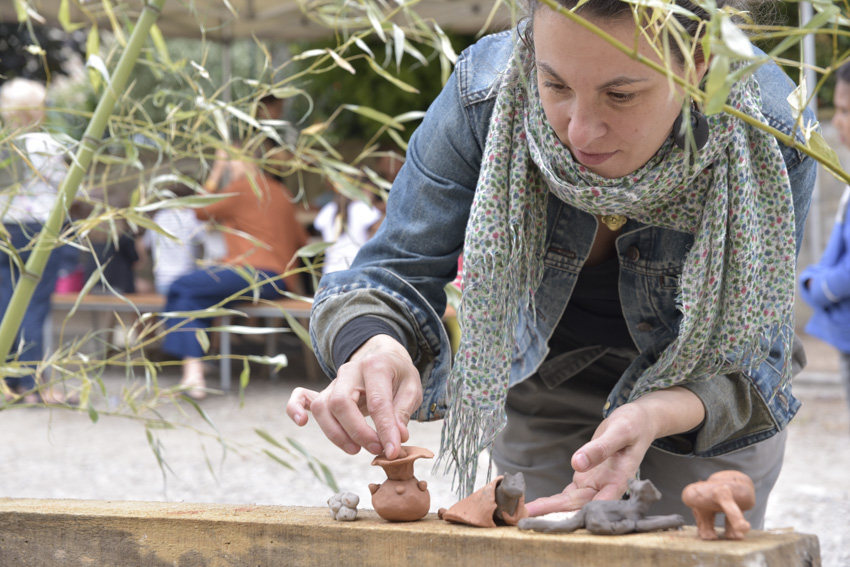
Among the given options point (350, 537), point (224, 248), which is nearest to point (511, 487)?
point (350, 537)

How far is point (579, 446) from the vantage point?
70.3 inches

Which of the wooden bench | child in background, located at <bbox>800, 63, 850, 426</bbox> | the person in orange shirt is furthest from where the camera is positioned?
the wooden bench

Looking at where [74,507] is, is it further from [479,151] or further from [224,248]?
[224,248]

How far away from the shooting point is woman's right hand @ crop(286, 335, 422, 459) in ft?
4.01

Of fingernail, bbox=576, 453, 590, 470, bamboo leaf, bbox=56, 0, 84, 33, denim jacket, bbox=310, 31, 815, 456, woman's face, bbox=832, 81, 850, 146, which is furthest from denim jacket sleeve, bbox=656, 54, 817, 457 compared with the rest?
woman's face, bbox=832, 81, 850, 146

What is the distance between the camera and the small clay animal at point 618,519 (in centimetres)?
108

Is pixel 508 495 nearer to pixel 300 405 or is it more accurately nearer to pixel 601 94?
pixel 300 405

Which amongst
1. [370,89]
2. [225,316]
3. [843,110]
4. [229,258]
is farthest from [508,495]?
[370,89]

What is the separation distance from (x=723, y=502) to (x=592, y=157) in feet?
1.70

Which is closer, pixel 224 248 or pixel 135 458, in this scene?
pixel 135 458

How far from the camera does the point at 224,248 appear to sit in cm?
611

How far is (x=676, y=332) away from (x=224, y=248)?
4.94 m

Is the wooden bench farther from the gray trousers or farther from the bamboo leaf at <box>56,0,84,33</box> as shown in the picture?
the gray trousers

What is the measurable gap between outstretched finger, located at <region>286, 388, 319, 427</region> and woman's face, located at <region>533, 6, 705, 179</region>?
20.9 inches
